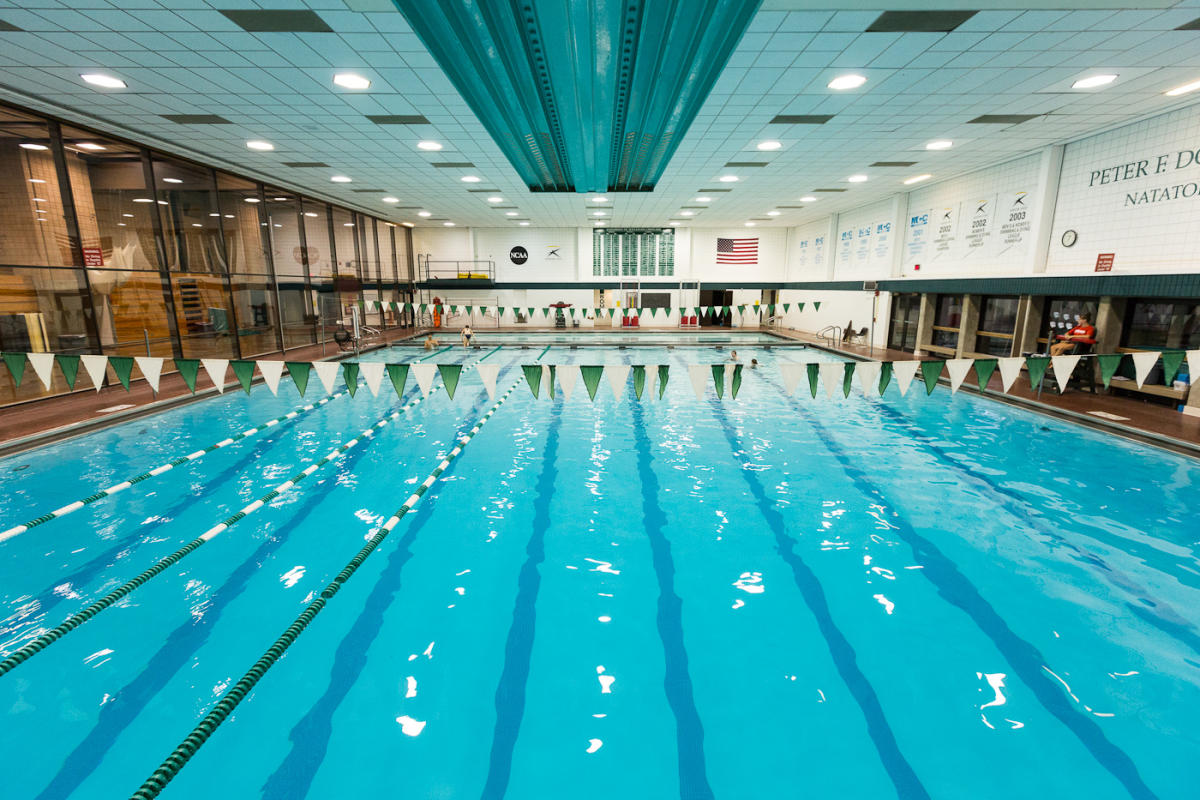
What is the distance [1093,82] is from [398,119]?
9.24m

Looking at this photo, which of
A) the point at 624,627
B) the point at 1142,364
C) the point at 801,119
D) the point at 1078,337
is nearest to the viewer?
the point at 624,627

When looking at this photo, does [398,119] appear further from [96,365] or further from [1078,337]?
[1078,337]

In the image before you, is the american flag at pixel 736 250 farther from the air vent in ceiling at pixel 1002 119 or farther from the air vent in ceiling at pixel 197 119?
the air vent in ceiling at pixel 197 119

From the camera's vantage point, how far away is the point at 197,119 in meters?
7.86

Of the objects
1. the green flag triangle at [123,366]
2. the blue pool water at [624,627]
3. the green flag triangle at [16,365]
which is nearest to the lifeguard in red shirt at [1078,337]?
the blue pool water at [624,627]

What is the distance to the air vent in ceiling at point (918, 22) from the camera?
459 cm

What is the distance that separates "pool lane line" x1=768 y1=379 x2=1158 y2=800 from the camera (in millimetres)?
2436

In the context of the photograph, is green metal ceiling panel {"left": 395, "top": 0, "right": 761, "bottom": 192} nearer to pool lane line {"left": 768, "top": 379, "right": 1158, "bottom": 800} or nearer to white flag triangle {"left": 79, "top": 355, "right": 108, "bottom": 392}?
pool lane line {"left": 768, "top": 379, "right": 1158, "bottom": 800}

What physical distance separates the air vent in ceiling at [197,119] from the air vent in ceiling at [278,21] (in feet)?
12.3

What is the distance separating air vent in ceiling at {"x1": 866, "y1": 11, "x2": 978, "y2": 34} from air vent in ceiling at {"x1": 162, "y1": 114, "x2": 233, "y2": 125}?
8.92 m

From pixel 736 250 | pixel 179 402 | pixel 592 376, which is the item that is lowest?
pixel 179 402

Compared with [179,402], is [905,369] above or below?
above

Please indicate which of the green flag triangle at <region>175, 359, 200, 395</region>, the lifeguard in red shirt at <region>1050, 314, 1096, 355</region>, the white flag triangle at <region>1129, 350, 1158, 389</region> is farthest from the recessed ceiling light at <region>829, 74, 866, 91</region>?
the green flag triangle at <region>175, 359, 200, 395</region>

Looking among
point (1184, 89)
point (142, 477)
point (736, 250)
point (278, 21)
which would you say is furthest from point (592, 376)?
point (736, 250)
